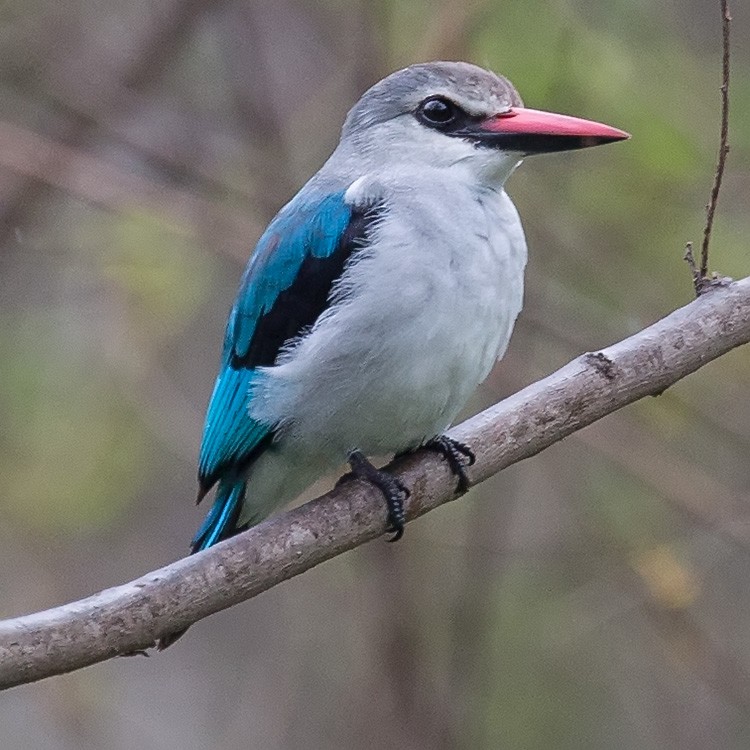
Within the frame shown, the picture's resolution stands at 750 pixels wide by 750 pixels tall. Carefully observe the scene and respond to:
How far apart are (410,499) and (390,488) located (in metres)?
0.08

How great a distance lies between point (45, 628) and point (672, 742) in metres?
3.82

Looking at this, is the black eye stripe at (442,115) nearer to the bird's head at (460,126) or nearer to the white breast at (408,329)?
the bird's head at (460,126)

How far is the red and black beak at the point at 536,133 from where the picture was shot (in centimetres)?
375

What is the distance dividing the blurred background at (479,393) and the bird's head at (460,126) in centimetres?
91

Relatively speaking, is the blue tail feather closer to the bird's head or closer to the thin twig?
the bird's head

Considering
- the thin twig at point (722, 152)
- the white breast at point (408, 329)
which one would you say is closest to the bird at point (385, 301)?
the white breast at point (408, 329)

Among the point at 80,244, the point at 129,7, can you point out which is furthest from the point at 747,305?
the point at 129,7

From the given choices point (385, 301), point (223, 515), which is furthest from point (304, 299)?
point (223, 515)

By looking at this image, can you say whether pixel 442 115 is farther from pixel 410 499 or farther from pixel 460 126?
pixel 410 499

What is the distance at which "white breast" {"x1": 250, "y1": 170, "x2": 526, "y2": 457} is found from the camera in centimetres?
361

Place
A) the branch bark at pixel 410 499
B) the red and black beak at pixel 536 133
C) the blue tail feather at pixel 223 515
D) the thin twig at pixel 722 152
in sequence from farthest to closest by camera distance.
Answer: the blue tail feather at pixel 223 515 → the red and black beak at pixel 536 133 → the thin twig at pixel 722 152 → the branch bark at pixel 410 499

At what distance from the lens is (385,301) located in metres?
3.62

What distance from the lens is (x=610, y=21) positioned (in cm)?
527

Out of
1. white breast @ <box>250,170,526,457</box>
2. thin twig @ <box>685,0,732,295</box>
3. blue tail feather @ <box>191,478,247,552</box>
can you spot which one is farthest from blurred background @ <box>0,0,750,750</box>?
blue tail feather @ <box>191,478,247,552</box>
